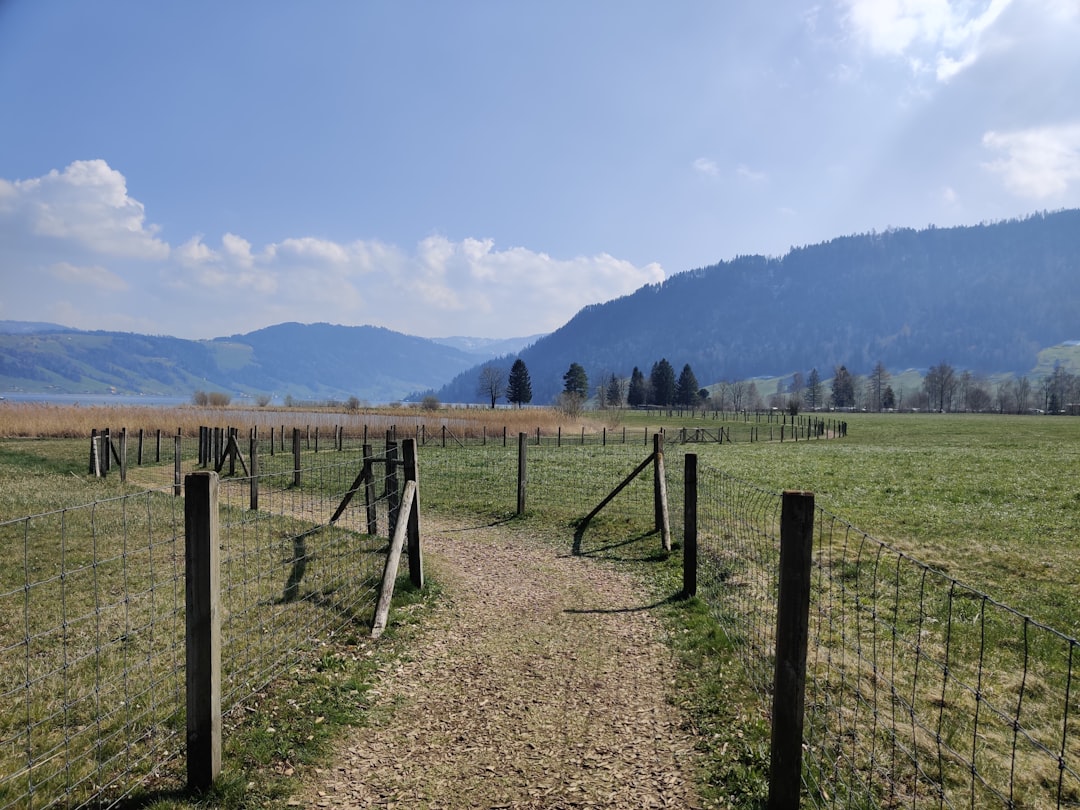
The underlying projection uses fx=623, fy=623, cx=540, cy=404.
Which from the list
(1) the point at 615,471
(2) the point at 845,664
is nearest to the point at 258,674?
(2) the point at 845,664

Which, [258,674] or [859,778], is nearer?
[859,778]

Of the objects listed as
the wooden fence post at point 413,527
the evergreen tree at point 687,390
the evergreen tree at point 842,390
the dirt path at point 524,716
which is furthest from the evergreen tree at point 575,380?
the dirt path at point 524,716

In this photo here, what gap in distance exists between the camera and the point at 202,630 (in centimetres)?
432

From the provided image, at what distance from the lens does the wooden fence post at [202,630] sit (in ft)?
13.9

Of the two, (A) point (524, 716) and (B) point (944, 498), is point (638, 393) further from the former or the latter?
(A) point (524, 716)

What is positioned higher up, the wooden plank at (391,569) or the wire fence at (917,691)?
the wooden plank at (391,569)

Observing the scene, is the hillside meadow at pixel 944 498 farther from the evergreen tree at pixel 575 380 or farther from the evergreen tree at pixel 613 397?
the evergreen tree at pixel 613 397

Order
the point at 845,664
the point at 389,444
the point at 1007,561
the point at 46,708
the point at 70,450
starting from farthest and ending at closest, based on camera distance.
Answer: the point at 70,450, the point at 389,444, the point at 1007,561, the point at 845,664, the point at 46,708

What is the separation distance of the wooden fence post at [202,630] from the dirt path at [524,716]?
79cm

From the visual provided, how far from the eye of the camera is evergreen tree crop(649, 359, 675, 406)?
14025cm

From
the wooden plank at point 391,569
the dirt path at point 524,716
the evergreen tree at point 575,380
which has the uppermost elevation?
the evergreen tree at point 575,380

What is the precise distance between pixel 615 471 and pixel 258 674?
1769 cm

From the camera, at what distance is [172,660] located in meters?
6.42

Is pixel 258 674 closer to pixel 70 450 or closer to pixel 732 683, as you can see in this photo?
pixel 732 683
